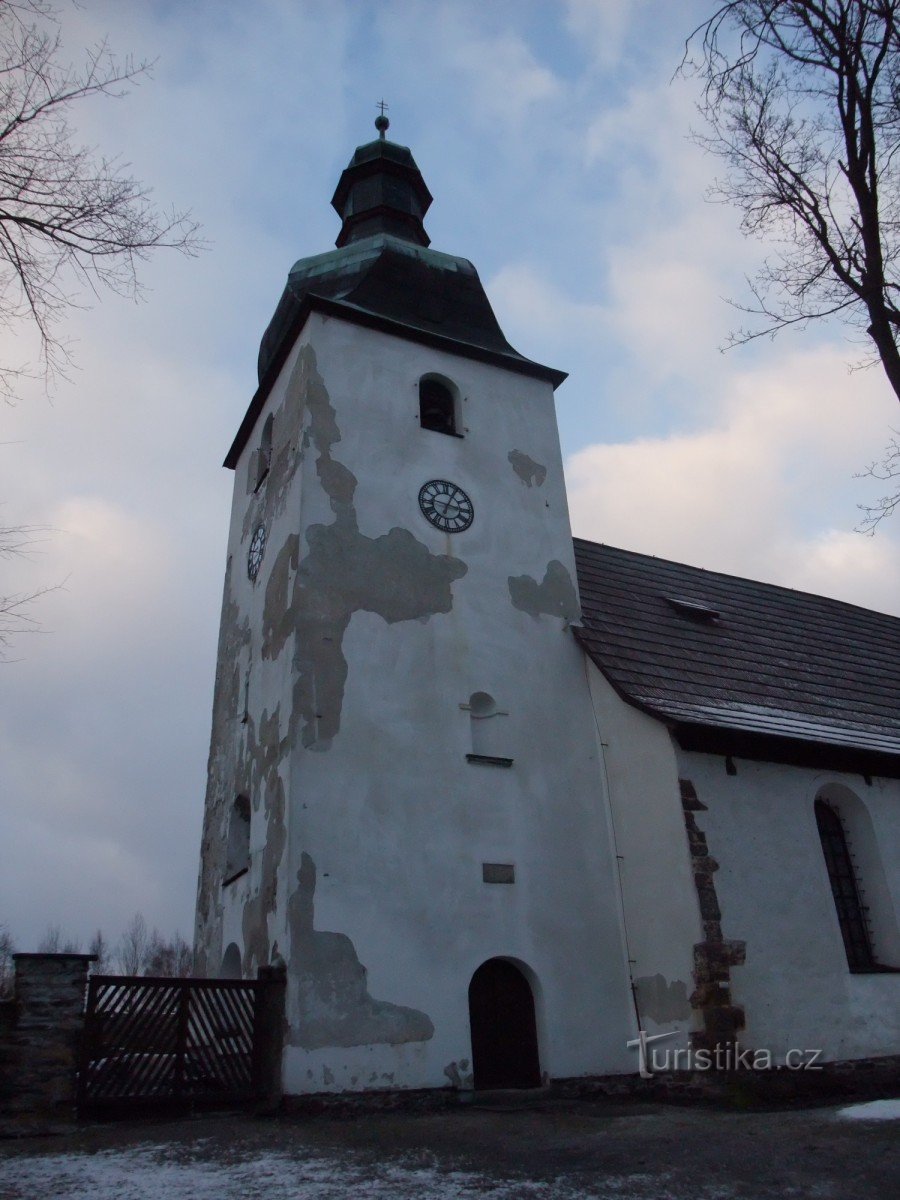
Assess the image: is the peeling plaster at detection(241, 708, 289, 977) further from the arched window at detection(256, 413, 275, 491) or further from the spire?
the spire

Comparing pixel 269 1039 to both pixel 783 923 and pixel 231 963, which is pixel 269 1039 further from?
pixel 783 923

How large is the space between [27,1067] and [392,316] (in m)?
11.2

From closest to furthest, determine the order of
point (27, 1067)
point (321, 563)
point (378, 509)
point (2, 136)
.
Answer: point (2, 136)
point (27, 1067)
point (321, 563)
point (378, 509)

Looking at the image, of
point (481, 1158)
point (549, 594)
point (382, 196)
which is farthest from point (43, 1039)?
point (382, 196)

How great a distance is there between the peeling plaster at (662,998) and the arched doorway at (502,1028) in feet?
4.26

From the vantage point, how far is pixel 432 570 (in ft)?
42.1

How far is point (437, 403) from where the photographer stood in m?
15.0

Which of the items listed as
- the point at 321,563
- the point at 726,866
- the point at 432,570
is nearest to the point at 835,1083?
the point at 726,866

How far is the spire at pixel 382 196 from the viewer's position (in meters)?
18.2

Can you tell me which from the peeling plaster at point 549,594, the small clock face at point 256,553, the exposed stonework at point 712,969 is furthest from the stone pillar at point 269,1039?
the small clock face at point 256,553

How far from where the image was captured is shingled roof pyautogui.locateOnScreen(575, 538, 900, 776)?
12492 millimetres

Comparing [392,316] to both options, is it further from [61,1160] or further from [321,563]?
[61,1160]

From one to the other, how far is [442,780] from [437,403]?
6404mm

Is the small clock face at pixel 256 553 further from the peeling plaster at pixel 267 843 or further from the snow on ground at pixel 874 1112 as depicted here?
the snow on ground at pixel 874 1112
